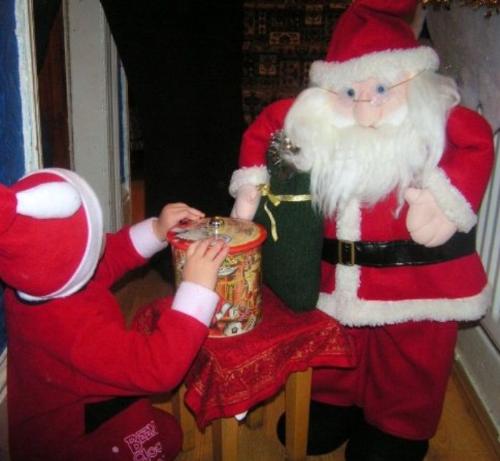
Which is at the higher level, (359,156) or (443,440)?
(359,156)

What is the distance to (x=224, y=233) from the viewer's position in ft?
2.48

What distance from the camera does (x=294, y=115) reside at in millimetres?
848

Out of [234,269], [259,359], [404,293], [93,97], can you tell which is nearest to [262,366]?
[259,359]

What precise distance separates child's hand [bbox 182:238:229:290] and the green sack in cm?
13

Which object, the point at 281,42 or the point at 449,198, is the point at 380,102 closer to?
the point at 449,198

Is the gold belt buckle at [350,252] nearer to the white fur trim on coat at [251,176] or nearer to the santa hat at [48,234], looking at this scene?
the white fur trim on coat at [251,176]

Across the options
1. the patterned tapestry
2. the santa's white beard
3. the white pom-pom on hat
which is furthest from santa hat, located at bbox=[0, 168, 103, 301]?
the patterned tapestry

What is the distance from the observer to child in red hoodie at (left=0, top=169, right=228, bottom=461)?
59cm

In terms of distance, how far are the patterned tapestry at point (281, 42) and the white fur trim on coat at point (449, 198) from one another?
1140 millimetres

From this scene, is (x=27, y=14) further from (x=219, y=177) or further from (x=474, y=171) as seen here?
(x=474, y=171)

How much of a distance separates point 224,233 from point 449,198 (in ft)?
1.05

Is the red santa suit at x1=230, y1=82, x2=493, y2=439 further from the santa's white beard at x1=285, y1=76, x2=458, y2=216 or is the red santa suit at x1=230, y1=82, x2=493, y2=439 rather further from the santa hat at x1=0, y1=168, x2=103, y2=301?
the santa hat at x1=0, y1=168, x2=103, y2=301

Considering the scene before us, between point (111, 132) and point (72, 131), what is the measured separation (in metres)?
0.11

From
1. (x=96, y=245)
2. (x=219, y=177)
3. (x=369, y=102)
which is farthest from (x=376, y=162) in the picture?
(x=219, y=177)
